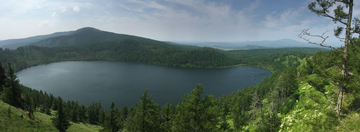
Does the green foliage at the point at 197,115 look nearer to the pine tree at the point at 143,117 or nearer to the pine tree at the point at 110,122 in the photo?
the pine tree at the point at 143,117

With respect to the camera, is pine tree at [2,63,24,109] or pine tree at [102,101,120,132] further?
pine tree at [2,63,24,109]

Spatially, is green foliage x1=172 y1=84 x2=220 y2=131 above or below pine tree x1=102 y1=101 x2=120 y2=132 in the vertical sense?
above

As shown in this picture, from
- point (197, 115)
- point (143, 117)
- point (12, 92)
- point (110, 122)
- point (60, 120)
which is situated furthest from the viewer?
point (12, 92)

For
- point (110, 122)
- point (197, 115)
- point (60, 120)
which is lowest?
point (60, 120)

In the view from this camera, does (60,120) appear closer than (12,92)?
Yes

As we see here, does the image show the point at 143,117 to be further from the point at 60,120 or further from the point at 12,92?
the point at 12,92

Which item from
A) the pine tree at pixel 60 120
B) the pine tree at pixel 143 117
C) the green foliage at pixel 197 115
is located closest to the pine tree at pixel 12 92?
the pine tree at pixel 60 120

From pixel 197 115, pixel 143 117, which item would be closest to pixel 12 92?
pixel 143 117

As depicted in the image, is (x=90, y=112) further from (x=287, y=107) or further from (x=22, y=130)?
(x=287, y=107)

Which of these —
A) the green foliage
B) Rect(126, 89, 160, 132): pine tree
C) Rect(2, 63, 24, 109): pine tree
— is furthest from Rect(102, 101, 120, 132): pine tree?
Rect(2, 63, 24, 109): pine tree

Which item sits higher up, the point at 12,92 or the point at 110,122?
the point at 12,92

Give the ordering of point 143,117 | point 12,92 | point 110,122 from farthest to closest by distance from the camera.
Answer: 1. point 12,92
2. point 110,122
3. point 143,117

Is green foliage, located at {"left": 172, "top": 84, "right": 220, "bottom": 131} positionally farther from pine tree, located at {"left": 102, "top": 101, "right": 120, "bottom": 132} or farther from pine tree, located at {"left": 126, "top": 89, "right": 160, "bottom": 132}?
pine tree, located at {"left": 102, "top": 101, "right": 120, "bottom": 132}

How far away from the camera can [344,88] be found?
313 inches
